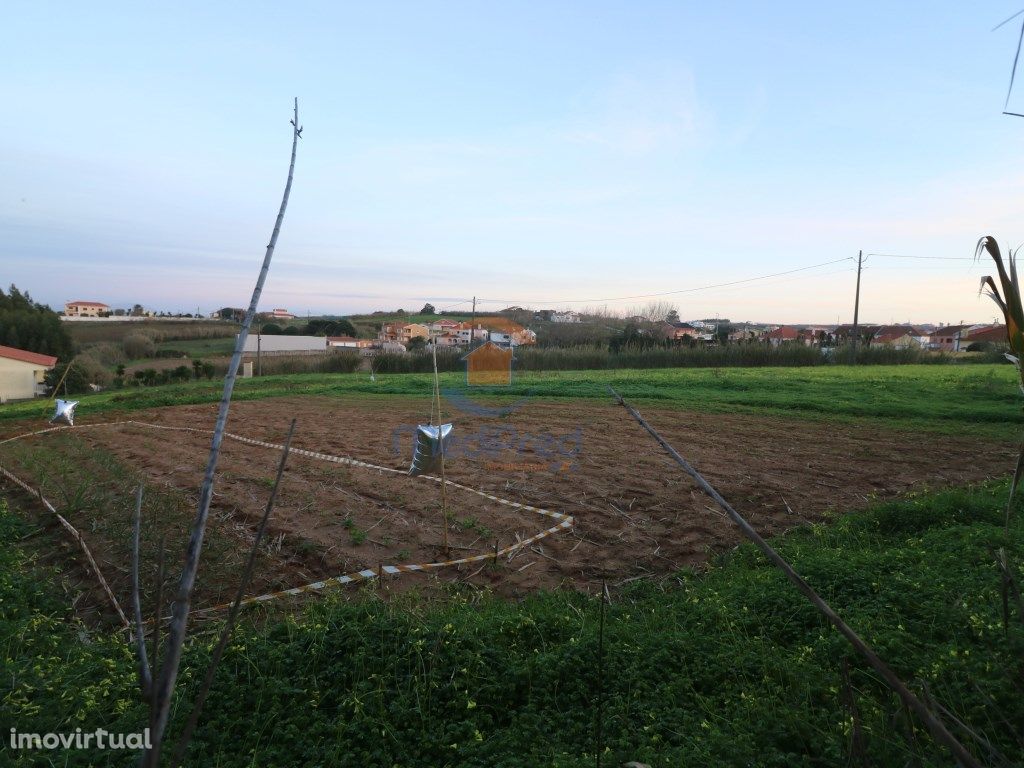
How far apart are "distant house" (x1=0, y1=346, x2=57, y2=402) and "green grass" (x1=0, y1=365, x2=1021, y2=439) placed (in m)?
13.0

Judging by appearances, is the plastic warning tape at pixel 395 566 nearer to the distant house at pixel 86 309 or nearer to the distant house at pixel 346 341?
the distant house at pixel 346 341

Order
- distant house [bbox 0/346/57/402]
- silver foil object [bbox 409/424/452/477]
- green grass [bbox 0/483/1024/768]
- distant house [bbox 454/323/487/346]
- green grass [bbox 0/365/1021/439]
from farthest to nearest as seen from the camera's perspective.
→ 1. distant house [bbox 454/323/487/346]
2. distant house [bbox 0/346/57/402]
3. green grass [bbox 0/365/1021/439]
4. silver foil object [bbox 409/424/452/477]
5. green grass [bbox 0/483/1024/768]

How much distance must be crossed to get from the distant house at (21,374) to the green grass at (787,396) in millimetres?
12953

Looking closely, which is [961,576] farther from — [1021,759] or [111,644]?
[111,644]

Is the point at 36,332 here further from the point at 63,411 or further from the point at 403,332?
the point at 63,411

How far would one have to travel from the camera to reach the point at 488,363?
2003 centimetres

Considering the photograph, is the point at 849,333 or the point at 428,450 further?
the point at 849,333

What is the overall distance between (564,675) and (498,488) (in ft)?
12.6

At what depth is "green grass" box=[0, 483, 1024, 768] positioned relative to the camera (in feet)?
7.34

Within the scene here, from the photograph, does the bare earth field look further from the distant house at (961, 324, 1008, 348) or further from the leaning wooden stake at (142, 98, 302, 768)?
the leaning wooden stake at (142, 98, 302, 768)

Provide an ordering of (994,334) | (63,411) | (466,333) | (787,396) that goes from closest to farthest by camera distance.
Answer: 1. (994,334)
2. (63,411)
3. (787,396)
4. (466,333)

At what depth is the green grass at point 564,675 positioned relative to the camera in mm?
2238

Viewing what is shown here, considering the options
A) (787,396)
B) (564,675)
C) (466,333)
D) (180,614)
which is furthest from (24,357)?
(180,614)

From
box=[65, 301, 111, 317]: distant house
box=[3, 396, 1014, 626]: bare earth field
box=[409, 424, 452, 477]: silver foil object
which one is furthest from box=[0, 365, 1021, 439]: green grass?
box=[65, 301, 111, 317]: distant house
